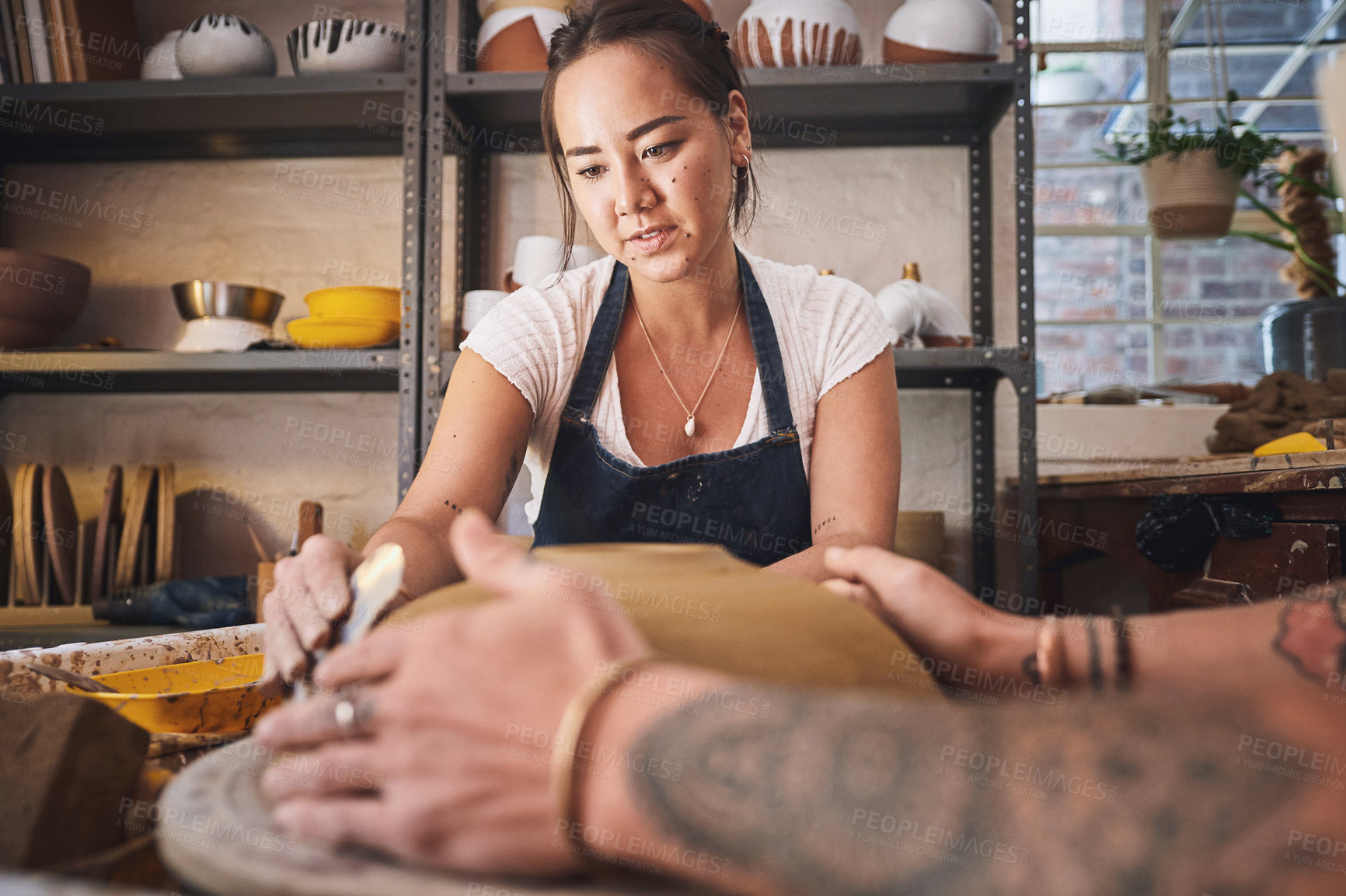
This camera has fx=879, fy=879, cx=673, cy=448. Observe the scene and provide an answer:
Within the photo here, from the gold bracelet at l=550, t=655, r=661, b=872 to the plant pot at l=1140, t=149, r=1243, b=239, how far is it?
2379mm

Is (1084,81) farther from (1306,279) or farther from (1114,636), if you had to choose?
(1114,636)

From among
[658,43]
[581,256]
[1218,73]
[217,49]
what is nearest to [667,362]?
[658,43]

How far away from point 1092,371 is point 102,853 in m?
2.70

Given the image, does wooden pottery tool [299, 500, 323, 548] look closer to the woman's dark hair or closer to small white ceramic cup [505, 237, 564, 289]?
small white ceramic cup [505, 237, 564, 289]

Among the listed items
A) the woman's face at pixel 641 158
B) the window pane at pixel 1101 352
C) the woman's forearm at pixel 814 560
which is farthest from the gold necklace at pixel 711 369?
the window pane at pixel 1101 352

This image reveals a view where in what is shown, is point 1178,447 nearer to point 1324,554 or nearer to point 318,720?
point 1324,554

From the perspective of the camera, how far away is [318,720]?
413 millimetres

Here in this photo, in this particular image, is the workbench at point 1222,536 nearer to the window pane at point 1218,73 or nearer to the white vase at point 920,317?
the white vase at point 920,317

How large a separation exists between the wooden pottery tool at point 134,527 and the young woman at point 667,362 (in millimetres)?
1175

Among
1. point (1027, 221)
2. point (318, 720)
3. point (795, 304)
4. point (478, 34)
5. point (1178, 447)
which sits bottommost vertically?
point (318, 720)

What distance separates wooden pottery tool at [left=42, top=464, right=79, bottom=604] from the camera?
1.96 meters

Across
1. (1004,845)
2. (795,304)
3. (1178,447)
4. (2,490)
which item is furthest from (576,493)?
(1178,447)

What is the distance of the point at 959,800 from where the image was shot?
35cm

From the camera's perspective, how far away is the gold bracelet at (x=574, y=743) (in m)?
0.37
